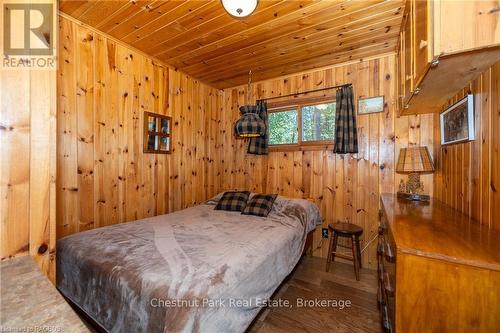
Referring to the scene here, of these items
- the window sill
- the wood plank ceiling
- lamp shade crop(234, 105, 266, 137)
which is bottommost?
the window sill

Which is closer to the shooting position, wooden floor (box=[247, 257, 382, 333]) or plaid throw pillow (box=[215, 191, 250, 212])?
wooden floor (box=[247, 257, 382, 333])

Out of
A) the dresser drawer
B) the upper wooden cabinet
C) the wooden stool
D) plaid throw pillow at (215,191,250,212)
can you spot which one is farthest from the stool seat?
the upper wooden cabinet

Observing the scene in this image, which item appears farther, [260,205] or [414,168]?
[260,205]

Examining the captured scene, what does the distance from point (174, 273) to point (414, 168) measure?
220 cm

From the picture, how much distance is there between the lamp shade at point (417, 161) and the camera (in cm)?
204

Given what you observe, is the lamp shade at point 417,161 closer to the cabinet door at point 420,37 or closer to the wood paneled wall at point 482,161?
the wood paneled wall at point 482,161

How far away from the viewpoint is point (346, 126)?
8.90ft

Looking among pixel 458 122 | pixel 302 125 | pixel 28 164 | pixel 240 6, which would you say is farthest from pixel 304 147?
pixel 28 164

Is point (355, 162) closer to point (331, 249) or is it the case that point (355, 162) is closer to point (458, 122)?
point (331, 249)

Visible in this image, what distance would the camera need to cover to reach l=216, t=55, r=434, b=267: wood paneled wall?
8.48 feet

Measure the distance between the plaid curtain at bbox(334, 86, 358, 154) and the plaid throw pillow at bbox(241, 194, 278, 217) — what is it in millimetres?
1042

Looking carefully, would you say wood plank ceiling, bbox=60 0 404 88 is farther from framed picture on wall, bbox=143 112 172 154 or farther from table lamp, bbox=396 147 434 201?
table lamp, bbox=396 147 434 201

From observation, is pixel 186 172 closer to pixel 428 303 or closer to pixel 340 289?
pixel 340 289

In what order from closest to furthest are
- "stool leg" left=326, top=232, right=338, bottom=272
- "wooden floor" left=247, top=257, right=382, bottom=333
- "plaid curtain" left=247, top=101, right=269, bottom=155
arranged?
"wooden floor" left=247, top=257, right=382, bottom=333, "stool leg" left=326, top=232, right=338, bottom=272, "plaid curtain" left=247, top=101, right=269, bottom=155
